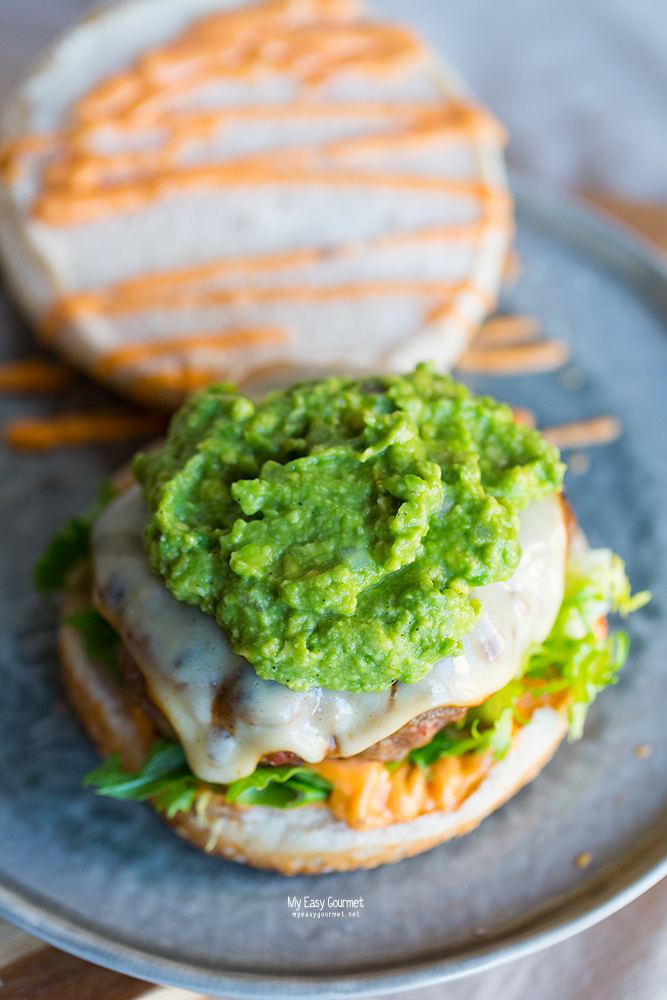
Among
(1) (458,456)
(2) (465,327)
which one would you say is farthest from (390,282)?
(1) (458,456)

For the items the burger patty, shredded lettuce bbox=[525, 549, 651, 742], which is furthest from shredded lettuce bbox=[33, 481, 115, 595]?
shredded lettuce bbox=[525, 549, 651, 742]

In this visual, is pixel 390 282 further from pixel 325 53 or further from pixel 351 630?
pixel 351 630

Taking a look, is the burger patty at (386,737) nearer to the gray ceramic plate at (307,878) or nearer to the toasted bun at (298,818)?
the toasted bun at (298,818)

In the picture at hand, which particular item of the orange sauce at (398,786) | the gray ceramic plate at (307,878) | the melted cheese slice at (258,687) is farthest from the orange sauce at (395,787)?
the gray ceramic plate at (307,878)

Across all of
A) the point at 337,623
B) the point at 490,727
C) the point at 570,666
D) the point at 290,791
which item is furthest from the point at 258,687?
the point at 570,666

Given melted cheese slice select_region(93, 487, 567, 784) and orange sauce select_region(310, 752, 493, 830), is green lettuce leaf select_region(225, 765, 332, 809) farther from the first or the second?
melted cheese slice select_region(93, 487, 567, 784)

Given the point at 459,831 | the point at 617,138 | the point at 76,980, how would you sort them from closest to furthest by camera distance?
the point at 76,980 → the point at 459,831 → the point at 617,138
